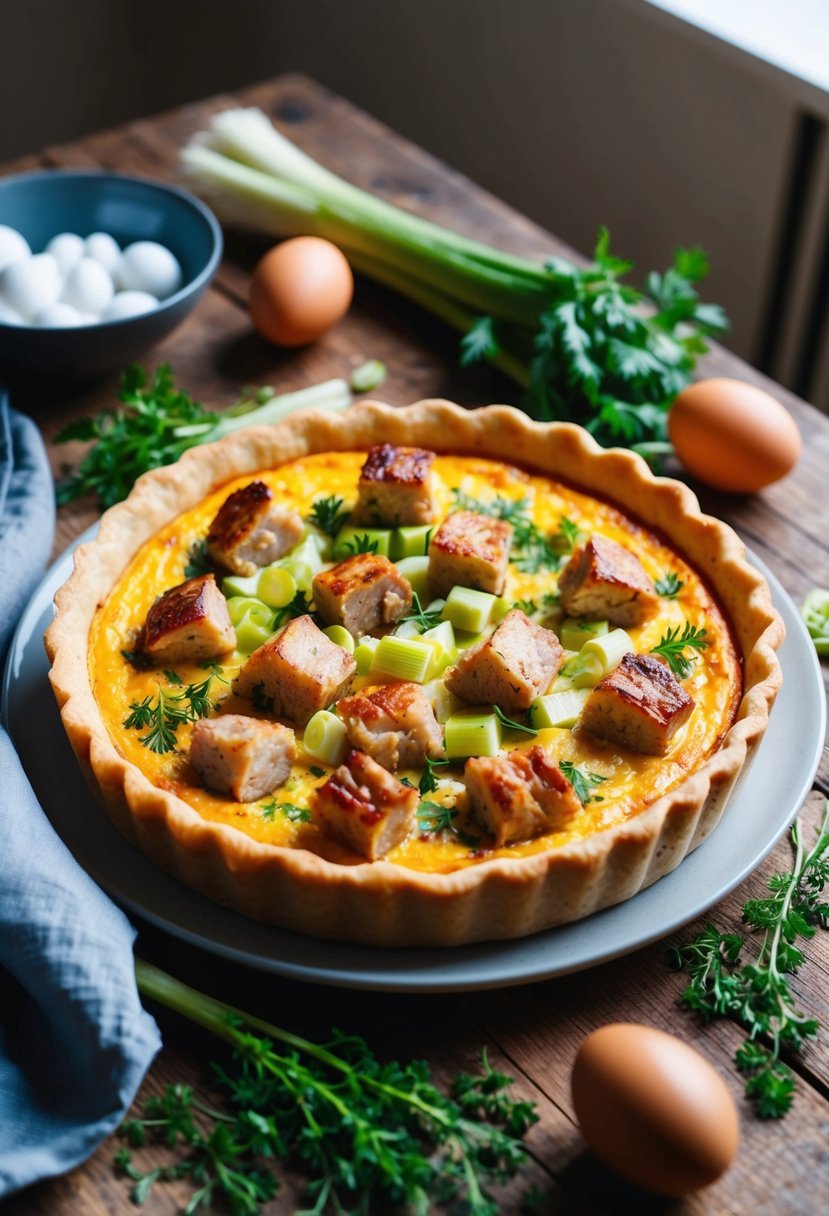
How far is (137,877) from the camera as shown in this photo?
284 cm

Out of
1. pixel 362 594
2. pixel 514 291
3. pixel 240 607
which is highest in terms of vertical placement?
pixel 514 291

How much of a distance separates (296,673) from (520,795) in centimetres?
63

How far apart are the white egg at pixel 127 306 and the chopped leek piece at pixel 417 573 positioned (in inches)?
58.4

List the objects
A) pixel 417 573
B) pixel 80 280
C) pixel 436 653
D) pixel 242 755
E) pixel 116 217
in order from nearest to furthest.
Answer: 1. pixel 242 755
2. pixel 436 653
3. pixel 417 573
4. pixel 80 280
5. pixel 116 217

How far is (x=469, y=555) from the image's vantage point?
3.32 m

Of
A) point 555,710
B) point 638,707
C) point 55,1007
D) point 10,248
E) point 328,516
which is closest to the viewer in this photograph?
point 55,1007

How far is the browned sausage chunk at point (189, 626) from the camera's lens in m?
3.14

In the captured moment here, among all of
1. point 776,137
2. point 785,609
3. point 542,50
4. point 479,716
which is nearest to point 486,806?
point 479,716

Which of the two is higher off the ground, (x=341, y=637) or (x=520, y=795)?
(x=520, y=795)

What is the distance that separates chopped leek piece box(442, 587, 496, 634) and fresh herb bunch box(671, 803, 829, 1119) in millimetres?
960

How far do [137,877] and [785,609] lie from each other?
187 centimetres

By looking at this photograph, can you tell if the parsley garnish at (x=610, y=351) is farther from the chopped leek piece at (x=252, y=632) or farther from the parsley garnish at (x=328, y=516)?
the chopped leek piece at (x=252, y=632)

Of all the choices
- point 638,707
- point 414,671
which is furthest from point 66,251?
point 638,707

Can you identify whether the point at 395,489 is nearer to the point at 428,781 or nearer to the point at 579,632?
the point at 579,632
